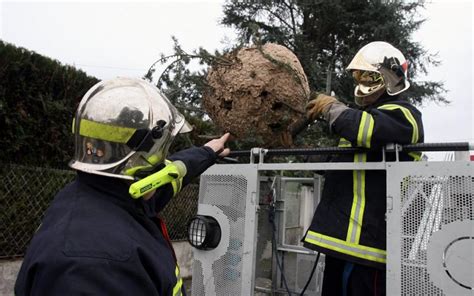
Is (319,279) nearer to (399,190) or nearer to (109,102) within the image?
(399,190)

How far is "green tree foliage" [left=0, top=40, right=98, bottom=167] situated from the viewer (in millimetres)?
4922

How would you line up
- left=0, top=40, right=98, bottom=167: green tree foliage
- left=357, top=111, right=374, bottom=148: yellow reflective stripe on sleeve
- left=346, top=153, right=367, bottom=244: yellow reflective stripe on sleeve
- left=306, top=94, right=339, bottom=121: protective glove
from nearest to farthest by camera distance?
left=357, top=111, right=374, bottom=148: yellow reflective stripe on sleeve, left=346, top=153, right=367, bottom=244: yellow reflective stripe on sleeve, left=306, top=94, right=339, bottom=121: protective glove, left=0, top=40, right=98, bottom=167: green tree foliage

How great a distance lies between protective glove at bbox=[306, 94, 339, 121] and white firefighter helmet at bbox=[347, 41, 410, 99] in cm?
25

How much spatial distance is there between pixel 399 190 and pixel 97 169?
152 centimetres

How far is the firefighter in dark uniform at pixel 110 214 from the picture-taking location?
126cm

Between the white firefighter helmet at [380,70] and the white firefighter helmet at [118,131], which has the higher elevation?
the white firefighter helmet at [380,70]

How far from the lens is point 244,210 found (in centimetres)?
271

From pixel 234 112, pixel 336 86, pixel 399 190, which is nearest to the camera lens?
pixel 399 190

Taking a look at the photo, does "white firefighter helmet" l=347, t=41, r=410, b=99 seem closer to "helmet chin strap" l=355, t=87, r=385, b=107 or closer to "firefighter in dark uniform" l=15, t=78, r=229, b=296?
"helmet chin strap" l=355, t=87, r=385, b=107

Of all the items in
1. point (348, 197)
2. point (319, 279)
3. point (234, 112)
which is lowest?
point (319, 279)

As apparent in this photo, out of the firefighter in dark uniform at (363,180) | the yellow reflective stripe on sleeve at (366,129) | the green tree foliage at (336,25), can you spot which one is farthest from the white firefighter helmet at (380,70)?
the green tree foliage at (336,25)

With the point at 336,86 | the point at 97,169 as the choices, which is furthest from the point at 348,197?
the point at 336,86

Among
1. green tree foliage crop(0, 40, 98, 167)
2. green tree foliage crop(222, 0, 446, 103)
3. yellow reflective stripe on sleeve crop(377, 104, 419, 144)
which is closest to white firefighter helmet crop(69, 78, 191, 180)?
yellow reflective stripe on sleeve crop(377, 104, 419, 144)

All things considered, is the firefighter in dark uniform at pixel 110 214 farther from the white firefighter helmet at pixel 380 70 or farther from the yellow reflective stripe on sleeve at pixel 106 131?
the white firefighter helmet at pixel 380 70
